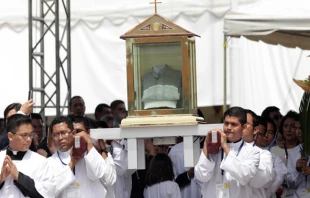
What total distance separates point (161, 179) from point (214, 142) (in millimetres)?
1766

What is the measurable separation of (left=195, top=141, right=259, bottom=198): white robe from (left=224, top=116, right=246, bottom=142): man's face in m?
0.06

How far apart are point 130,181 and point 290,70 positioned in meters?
5.16

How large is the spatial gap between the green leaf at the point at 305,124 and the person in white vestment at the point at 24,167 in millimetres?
2789

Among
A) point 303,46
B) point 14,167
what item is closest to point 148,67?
point 14,167

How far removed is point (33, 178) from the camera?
29.4 feet

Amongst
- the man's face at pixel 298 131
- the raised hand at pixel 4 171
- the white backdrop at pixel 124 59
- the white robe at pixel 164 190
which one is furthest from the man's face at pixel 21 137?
the white backdrop at pixel 124 59

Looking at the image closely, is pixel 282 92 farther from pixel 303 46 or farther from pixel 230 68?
pixel 303 46

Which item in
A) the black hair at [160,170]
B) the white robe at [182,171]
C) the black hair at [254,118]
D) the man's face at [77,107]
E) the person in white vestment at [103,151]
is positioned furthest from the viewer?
the man's face at [77,107]

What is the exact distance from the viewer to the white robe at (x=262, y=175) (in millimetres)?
9195

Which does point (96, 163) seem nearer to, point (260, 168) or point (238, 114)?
point (238, 114)

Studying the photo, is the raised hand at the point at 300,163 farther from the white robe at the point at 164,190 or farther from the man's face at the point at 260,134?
the white robe at the point at 164,190

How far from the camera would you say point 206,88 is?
15156 millimetres

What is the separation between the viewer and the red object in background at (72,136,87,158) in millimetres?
9008

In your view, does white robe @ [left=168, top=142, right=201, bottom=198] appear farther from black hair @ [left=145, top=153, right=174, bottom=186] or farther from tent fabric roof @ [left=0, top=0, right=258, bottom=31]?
tent fabric roof @ [left=0, top=0, right=258, bottom=31]
